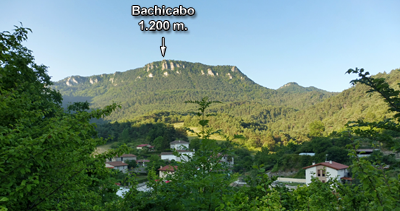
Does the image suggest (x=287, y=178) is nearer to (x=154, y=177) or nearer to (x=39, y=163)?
(x=154, y=177)

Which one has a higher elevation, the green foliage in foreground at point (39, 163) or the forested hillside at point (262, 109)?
the green foliage in foreground at point (39, 163)

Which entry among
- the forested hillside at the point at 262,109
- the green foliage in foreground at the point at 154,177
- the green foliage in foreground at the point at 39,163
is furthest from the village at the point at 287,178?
the forested hillside at the point at 262,109

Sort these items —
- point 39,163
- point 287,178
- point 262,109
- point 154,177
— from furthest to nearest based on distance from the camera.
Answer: point 262,109 → point 287,178 → point 154,177 → point 39,163

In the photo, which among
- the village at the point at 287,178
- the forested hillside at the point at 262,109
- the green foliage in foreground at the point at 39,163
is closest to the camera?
the green foliage in foreground at the point at 39,163

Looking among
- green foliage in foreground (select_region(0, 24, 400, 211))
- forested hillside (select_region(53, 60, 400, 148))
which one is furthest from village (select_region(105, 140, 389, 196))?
forested hillside (select_region(53, 60, 400, 148))

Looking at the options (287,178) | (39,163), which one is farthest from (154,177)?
(287,178)

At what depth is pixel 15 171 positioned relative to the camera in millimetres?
1839

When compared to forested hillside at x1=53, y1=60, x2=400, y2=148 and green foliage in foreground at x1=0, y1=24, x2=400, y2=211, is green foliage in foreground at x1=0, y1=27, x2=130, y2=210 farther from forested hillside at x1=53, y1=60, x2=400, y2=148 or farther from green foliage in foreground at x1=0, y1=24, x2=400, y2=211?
forested hillside at x1=53, y1=60, x2=400, y2=148

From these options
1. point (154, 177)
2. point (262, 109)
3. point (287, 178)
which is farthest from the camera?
point (262, 109)

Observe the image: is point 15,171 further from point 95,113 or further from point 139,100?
point 139,100

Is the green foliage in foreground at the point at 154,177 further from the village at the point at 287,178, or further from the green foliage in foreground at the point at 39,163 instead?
the village at the point at 287,178

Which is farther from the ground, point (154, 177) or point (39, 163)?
point (39, 163)

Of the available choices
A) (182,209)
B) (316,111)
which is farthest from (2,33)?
(316,111)

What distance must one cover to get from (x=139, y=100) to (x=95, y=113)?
559 feet
